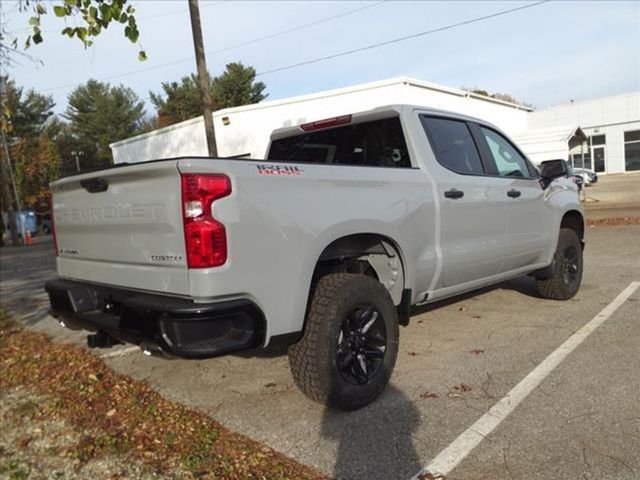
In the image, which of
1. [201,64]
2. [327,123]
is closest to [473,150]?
[327,123]

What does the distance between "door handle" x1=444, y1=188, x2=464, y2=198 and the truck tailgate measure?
2220 millimetres

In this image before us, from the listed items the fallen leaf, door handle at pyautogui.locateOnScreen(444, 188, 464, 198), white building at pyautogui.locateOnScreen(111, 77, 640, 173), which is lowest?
the fallen leaf

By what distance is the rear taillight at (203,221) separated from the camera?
2.79 metres

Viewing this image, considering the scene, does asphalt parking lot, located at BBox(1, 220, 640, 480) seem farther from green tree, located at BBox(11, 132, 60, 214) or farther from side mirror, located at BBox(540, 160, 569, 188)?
green tree, located at BBox(11, 132, 60, 214)

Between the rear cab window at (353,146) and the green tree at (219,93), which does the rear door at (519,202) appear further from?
the green tree at (219,93)

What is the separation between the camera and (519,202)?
512 cm

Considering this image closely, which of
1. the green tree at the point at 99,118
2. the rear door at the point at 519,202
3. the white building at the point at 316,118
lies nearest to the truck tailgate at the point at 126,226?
the rear door at the point at 519,202

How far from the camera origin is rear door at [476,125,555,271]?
198 inches

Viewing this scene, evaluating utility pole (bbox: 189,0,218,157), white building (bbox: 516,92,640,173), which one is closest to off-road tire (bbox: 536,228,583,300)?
utility pole (bbox: 189,0,218,157)

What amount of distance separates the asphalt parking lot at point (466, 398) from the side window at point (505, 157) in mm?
1460

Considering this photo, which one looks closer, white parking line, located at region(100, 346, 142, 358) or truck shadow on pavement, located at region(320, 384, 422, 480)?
truck shadow on pavement, located at region(320, 384, 422, 480)

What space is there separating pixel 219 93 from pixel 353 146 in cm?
4447

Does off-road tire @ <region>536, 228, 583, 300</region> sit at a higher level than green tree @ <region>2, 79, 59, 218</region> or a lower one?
lower

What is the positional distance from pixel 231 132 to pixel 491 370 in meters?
21.7
